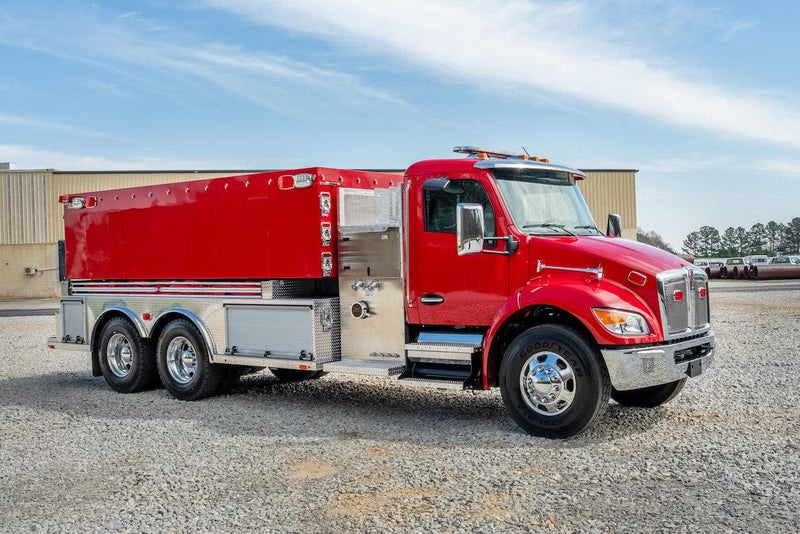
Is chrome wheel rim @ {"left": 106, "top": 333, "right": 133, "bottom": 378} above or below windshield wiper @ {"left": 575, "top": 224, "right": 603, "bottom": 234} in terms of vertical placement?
below

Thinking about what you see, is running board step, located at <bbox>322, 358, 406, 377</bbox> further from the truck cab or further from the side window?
the side window

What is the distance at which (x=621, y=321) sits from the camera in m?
7.20

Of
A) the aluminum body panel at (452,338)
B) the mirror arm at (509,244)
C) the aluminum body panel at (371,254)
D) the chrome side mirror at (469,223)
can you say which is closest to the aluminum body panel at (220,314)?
the aluminum body panel at (371,254)

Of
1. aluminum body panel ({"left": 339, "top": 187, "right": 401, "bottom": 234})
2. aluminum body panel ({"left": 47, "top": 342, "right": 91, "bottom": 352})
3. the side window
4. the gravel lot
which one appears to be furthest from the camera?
aluminum body panel ({"left": 47, "top": 342, "right": 91, "bottom": 352})

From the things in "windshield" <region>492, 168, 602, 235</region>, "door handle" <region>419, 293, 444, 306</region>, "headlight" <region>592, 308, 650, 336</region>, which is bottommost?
"headlight" <region>592, 308, 650, 336</region>

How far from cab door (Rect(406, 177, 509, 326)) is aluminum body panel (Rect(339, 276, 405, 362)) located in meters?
0.21

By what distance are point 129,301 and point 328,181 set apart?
13.2 ft

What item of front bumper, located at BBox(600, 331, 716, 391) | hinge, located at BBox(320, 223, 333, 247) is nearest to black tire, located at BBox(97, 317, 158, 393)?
hinge, located at BBox(320, 223, 333, 247)

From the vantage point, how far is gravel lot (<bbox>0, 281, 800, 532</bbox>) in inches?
212

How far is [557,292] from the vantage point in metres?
7.39

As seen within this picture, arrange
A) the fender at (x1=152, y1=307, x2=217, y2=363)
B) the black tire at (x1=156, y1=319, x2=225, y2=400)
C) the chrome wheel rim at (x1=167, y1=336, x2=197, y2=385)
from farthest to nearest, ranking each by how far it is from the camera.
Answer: the chrome wheel rim at (x1=167, y1=336, x2=197, y2=385)
the black tire at (x1=156, y1=319, x2=225, y2=400)
the fender at (x1=152, y1=307, x2=217, y2=363)

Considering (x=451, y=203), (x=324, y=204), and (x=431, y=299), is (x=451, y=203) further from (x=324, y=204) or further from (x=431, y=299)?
A: (x=324, y=204)

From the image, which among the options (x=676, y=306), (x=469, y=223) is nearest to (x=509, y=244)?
(x=469, y=223)

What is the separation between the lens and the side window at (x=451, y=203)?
317 inches
